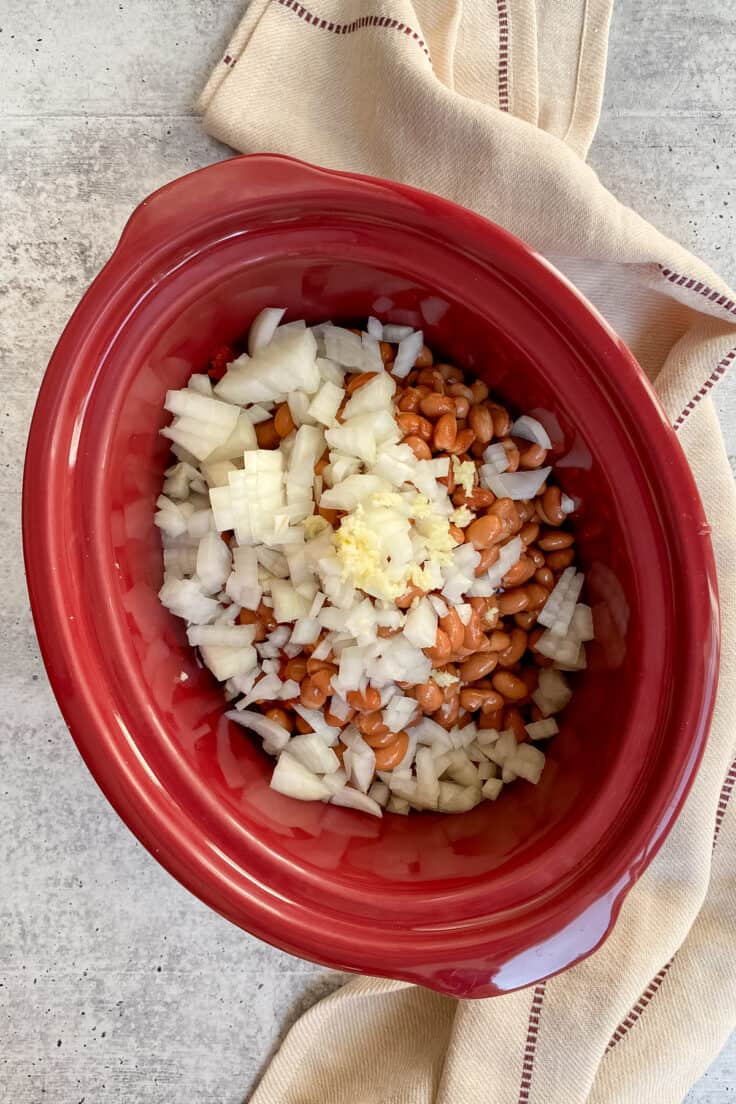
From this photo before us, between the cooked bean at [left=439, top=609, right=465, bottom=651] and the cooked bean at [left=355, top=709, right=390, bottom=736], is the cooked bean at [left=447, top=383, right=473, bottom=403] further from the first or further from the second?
the cooked bean at [left=355, top=709, right=390, bottom=736]

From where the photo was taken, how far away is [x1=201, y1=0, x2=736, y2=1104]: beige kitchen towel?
1.04 meters

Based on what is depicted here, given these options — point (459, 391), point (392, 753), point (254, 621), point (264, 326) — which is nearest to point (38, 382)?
point (264, 326)

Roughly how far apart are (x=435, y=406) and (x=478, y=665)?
0.30m

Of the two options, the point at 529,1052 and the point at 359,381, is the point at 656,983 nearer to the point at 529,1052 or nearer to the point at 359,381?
the point at 529,1052

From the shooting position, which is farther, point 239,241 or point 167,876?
point 167,876

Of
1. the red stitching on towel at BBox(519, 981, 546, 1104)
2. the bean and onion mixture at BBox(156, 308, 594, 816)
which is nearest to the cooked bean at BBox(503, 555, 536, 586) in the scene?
the bean and onion mixture at BBox(156, 308, 594, 816)

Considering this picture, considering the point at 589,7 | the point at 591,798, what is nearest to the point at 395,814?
the point at 591,798

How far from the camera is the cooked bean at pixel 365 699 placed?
0.97 meters

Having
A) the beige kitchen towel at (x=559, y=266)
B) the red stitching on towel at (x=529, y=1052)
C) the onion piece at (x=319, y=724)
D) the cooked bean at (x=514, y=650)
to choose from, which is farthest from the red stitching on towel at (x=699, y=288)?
→ the red stitching on towel at (x=529, y=1052)

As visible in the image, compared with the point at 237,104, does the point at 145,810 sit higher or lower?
lower

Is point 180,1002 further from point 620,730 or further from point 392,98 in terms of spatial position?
point 392,98

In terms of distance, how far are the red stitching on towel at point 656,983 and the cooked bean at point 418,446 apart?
1.94 ft

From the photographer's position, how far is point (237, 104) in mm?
1084

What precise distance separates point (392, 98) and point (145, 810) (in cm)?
86
